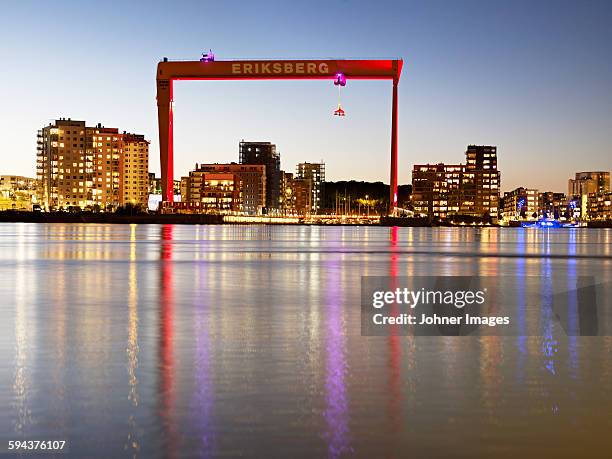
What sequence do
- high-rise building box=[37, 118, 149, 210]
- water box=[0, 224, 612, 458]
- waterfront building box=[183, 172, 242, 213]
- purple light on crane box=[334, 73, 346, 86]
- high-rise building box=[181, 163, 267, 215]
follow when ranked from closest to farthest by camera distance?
1. water box=[0, 224, 612, 458]
2. purple light on crane box=[334, 73, 346, 86]
3. high-rise building box=[37, 118, 149, 210]
4. waterfront building box=[183, 172, 242, 213]
5. high-rise building box=[181, 163, 267, 215]

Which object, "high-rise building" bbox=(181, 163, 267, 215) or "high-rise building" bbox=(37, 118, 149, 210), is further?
"high-rise building" bbox=(181, 163, 267, 215)

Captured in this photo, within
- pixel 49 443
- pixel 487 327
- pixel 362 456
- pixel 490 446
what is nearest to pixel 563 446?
pixel 490 446

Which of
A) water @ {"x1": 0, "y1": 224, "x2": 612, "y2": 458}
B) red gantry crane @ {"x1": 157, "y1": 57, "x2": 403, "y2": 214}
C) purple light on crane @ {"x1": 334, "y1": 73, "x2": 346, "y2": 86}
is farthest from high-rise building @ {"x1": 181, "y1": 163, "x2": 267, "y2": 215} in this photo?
water @ {"x1": 0, "y1": 224, "x2": 612, "y2": 458}

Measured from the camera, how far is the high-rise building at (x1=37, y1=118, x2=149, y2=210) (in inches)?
7313

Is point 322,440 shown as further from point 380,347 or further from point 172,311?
point 172,311

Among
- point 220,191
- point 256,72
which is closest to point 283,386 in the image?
point 256,72

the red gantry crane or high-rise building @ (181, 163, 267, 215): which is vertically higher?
the red gantry crane

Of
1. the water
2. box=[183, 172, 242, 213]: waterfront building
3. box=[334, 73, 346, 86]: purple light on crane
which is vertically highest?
box=[334, 73, 346, 86]: purple light on crane

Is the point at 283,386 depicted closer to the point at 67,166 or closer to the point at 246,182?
the point at 67,166

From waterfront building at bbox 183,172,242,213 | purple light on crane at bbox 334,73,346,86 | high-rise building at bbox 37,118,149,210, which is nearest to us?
purple light on crane at bbox 334,73,346,86

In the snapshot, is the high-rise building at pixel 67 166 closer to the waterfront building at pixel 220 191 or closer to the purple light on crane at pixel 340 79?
the waterfront building at pixel 220 191

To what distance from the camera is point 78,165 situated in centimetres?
18712

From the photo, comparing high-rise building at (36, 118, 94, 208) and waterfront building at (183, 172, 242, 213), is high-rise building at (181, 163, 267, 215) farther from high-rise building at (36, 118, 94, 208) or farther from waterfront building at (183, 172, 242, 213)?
high-rise building at (36, 118, 94, 208)

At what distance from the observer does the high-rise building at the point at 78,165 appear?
7313 inches
